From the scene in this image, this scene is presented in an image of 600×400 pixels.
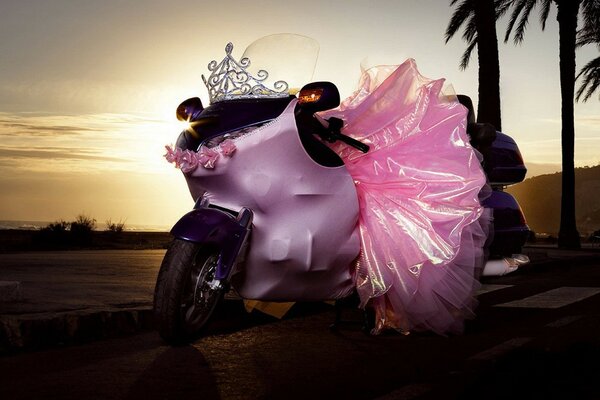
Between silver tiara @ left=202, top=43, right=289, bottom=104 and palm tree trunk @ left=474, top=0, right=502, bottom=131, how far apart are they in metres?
13.7

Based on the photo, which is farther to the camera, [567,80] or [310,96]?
[567,80]

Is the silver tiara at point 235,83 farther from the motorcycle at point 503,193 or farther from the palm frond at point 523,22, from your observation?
the palm frond at point 523,22

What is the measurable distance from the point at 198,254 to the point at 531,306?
425cm

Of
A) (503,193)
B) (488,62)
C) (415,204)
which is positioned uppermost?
(488,62)

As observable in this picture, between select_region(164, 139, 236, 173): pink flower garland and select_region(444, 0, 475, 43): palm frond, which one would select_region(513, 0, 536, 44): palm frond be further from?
select_region(164, 139, 236, 173): pink flower garland

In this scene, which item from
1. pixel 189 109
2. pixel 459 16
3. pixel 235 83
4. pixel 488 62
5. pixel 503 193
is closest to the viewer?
pixel 235 83

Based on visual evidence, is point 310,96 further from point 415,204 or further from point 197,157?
point 415,204

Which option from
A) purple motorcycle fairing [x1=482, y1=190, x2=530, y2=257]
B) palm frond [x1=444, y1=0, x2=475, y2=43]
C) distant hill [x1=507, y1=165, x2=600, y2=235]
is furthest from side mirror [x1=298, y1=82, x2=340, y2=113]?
distant hill [x1=507, y1=165, x2=600, y2=235]

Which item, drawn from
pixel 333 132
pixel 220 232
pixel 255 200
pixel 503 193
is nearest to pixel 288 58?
pixel 333 132

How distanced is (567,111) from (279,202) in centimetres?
2589

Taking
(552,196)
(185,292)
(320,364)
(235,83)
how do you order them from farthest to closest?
(552,196) → (235,83) → (185,292) → (320,364)

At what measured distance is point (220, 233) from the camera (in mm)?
5449

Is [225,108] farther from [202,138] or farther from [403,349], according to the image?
[403,349]

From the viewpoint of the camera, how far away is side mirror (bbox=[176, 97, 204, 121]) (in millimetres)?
6027
